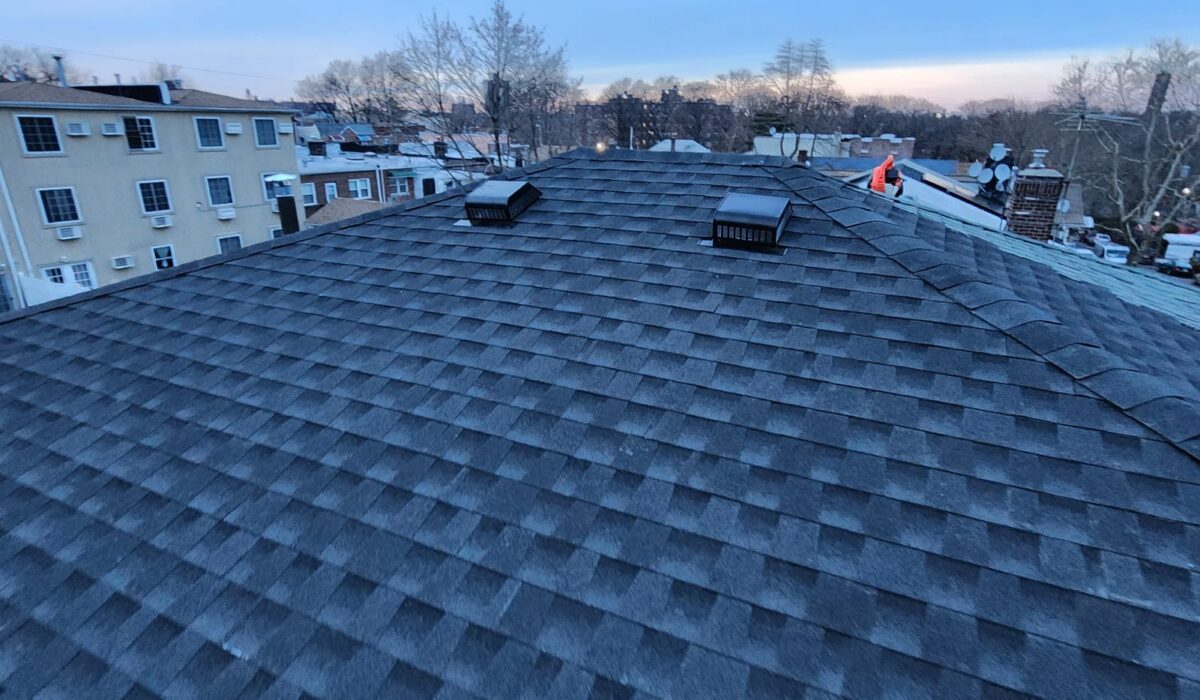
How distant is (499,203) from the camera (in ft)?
21.8

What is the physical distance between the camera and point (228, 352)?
5.27 metres

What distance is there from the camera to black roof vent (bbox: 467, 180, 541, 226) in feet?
21.8

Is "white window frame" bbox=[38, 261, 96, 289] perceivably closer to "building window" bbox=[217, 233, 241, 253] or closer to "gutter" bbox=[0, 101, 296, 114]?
"building window" bbox=[217, 233, 241, 253]

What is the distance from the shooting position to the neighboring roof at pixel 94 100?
750 inches

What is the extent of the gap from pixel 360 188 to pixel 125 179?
1215 cm

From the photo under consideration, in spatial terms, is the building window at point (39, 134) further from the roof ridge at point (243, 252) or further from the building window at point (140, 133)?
the roof ridge at point (243, 252)

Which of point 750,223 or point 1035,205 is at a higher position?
point 750,223

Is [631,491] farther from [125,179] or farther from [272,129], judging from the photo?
[272,129]

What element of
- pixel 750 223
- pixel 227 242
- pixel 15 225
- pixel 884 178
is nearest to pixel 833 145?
pixel 884 178

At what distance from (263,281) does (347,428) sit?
335cm

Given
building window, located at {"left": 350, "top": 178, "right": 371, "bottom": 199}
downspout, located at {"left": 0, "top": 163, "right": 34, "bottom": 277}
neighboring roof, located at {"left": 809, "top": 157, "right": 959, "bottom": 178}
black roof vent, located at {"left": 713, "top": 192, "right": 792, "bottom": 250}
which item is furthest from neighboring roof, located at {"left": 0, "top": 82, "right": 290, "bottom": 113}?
neighboring roof, located at {"left": 809, "top": 157, "right": 959, "bottom": 178}

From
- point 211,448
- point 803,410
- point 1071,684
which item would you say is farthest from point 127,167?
point 1071,684

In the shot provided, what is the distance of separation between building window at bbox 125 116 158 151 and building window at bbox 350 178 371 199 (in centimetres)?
1054

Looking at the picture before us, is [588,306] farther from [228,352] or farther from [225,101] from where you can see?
[225,101]
